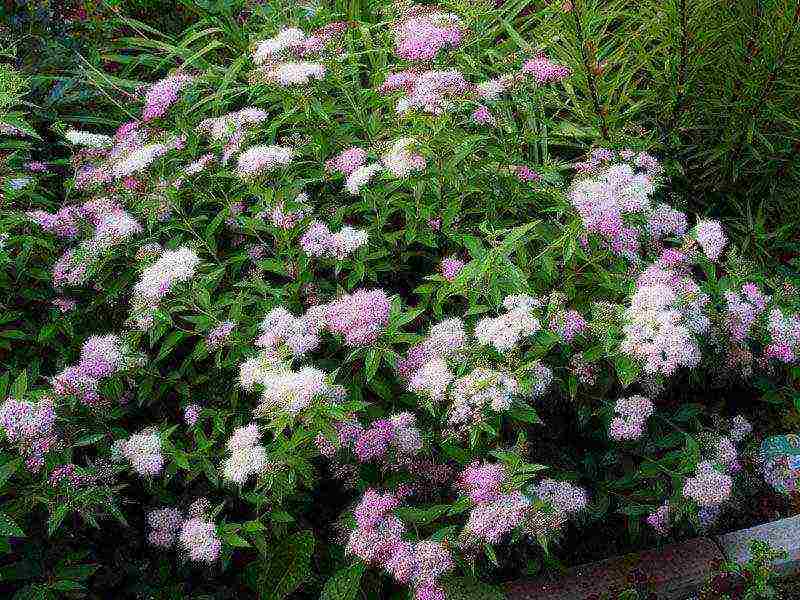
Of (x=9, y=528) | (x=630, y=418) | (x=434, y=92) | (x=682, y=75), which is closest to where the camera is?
(x=9, y=528)

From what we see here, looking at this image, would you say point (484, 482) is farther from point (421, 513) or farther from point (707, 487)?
point (707, 487)

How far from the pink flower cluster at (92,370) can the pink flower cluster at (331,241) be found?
Result: 0.56 metres

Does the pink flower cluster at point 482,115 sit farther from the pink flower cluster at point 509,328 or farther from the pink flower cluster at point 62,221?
the pink flower cluster at point 62,221

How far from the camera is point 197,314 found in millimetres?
2287

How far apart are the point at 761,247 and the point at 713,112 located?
52 centimetres

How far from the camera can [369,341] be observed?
187 cm

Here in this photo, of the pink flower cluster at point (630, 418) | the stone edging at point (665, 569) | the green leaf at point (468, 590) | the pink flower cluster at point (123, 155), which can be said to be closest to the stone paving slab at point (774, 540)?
the stone edging at point (665, 569)

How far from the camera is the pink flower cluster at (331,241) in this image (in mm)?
2113

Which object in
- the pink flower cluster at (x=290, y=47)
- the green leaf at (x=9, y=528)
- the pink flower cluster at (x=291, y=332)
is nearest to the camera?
the green leaf at (x=9, y=528)

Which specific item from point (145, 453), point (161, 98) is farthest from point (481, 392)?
point (161, 98)

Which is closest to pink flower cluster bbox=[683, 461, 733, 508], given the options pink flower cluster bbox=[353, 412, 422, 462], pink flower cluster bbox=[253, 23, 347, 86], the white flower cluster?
pink flower cluster bbox=[353, 412, 422, 462]

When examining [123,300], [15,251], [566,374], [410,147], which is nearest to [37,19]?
[15,251]

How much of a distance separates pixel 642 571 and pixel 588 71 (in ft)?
5.10

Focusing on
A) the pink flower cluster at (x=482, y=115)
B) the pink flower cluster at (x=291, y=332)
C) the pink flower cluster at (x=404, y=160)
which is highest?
the pink flower cluster at (x=404, y=160)
